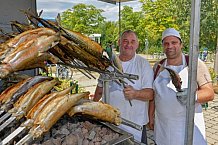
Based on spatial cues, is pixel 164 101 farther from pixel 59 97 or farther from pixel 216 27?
pixel 216 27

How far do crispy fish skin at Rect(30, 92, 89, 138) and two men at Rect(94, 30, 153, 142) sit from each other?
874mm

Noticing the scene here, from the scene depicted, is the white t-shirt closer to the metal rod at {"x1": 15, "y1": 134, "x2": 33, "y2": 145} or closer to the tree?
the metal rod at {"x1": 15, "y1": 134, "x2": 33, "y2": 145}

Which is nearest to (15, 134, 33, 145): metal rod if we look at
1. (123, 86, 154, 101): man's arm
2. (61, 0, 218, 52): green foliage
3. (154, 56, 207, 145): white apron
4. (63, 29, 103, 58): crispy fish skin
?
(63, 29, 103, 58): crispy fish skin

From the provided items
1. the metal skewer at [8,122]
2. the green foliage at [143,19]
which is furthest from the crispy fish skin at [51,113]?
the green foliage at [143,19]

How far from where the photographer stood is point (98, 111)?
3.74 ft

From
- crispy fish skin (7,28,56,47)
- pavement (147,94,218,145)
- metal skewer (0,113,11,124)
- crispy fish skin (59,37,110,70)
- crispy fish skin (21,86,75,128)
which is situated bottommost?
pavement (147,94,218,145)

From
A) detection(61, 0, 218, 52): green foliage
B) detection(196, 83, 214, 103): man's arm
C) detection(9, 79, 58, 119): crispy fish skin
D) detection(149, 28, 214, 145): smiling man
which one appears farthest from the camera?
detection(61, 0, 218, 52): green foliage

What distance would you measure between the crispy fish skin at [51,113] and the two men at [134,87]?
87 cm

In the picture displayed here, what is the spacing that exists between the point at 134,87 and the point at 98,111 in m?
0.77

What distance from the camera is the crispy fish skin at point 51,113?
91 centimetres

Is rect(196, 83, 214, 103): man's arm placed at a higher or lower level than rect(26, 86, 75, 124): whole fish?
lower

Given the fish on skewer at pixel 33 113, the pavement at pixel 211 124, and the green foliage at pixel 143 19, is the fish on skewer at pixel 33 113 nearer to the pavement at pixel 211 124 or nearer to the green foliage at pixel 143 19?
the pavement at pixel 211 124

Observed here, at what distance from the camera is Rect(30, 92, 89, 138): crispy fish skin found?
910mm

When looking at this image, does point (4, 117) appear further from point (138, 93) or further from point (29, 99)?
point (138, 93)
